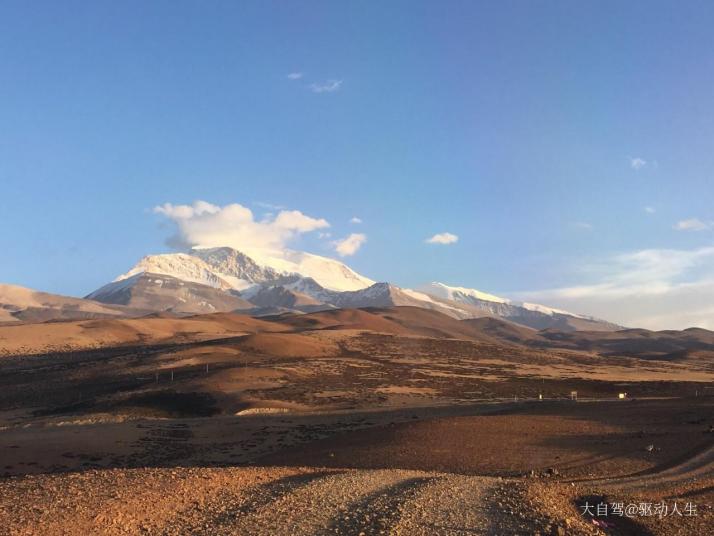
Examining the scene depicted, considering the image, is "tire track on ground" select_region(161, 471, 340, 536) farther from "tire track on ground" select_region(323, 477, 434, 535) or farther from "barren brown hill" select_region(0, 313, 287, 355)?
"barren brown hill" select_region(0, 313, 287, 355)

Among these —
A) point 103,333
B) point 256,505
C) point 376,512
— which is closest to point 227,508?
point 256,505

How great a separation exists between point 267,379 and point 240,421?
81.2 ft

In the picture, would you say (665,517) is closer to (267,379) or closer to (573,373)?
(267,379)

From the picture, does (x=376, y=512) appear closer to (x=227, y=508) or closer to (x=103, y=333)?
(x=227, y=508)

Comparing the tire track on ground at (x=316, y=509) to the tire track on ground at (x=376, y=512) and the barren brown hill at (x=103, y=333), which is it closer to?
the tire track on ground at (x=376, y=512)

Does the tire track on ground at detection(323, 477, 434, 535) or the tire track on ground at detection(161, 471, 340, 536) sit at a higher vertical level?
the tire track on ground at detection(323, 477, 434, 535)

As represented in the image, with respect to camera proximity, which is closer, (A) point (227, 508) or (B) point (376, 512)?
(B) point (376, 512)

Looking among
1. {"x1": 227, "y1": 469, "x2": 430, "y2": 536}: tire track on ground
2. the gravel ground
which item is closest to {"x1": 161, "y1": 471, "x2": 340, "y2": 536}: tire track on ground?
the gravel ground

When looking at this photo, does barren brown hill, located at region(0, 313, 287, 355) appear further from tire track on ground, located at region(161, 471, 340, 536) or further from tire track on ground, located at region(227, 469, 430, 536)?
tire track on ground, located at region(227, 469, 430, 536)

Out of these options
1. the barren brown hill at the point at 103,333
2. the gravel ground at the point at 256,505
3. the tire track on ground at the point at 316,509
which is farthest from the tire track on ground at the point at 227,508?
the barren brown hill at the point at 103,333

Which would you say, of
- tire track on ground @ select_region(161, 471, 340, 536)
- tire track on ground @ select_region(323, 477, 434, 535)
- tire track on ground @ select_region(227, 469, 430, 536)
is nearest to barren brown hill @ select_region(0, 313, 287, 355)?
tire track on ground @ select_region(161, 471, 340, 536)

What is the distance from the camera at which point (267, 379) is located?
227 feet

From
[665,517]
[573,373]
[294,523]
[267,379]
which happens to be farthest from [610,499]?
[573,373]

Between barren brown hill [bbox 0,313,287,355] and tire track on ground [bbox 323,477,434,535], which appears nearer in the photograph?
tire track on ground [bbox 323,477,434,535]
